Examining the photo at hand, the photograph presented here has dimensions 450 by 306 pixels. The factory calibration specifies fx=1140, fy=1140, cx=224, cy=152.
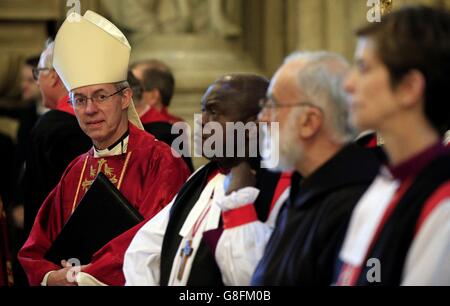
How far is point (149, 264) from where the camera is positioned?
4.36 meters

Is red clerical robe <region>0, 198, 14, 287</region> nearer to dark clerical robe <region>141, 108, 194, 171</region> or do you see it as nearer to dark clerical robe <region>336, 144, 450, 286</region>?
dark clerical robe <region>141, 108, 194, 171</region>

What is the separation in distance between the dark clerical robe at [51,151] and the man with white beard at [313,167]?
2.98 meters

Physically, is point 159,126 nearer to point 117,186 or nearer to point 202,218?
point 117,186

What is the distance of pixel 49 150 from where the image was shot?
6.49m

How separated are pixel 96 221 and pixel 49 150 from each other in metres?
1.55

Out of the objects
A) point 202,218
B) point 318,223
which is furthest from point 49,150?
point 318,223

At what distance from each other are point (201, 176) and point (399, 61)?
1.66m

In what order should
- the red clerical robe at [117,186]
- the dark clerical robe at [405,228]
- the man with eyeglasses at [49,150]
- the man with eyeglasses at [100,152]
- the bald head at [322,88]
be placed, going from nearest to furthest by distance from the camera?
the dark clerical robe at [405,228] → the bald head at [322,88] → the red clerical robe at [117,186] → the man with eyeglasses at [100,152] → the man with eyeglasses at [49,150]

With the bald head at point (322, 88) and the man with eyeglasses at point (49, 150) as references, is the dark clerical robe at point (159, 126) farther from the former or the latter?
the bald head at point (322, 88)

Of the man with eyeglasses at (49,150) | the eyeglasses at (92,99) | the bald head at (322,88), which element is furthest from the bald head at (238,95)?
the man with eyeglasses at (49,150)

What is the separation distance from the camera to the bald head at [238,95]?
4.21m

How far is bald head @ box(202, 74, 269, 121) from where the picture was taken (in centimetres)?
421

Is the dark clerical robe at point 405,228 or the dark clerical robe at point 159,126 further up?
the dark clerical robe at point 405,228
